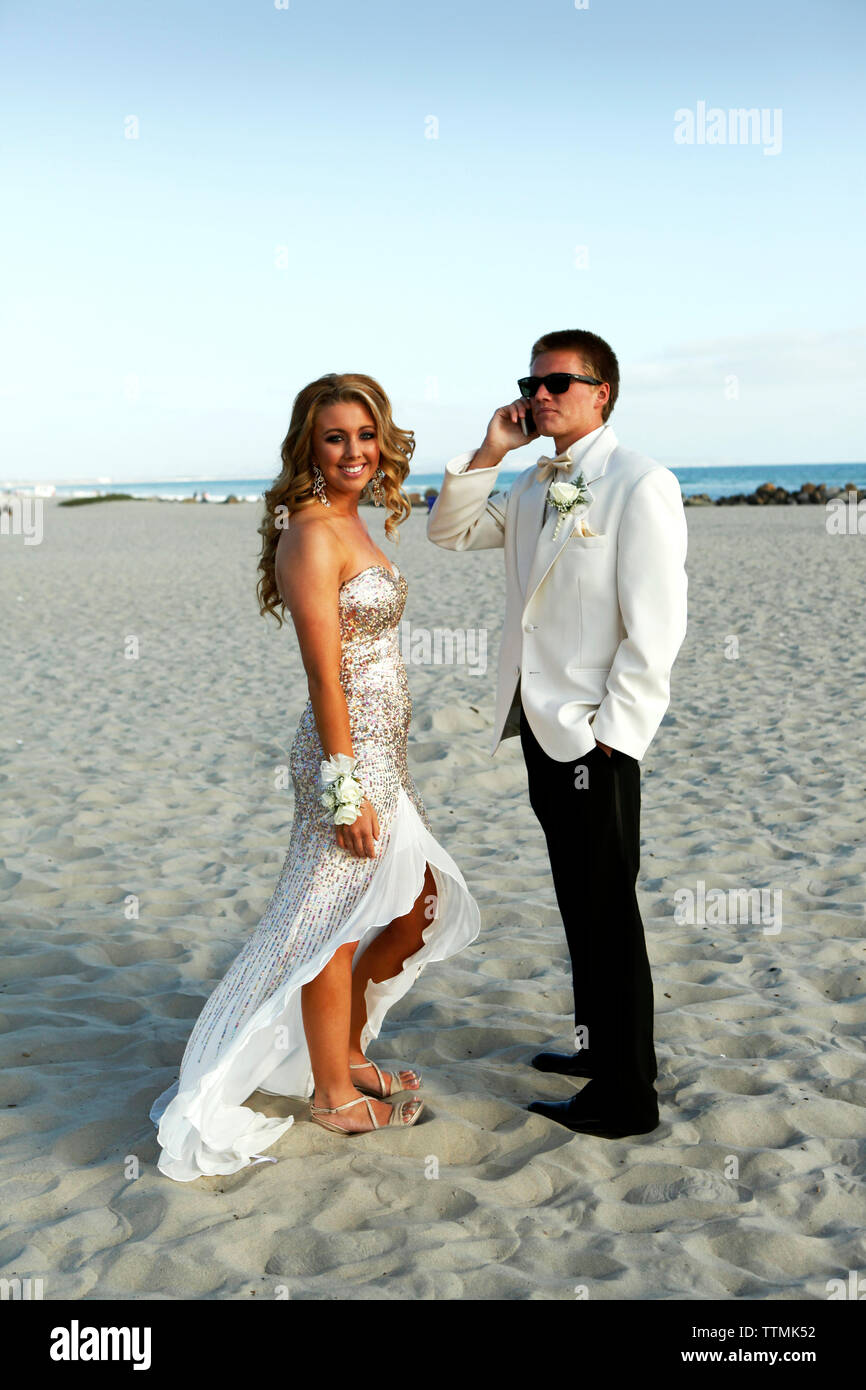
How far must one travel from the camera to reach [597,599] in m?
3.45

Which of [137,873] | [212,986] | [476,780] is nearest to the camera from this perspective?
[212,986]

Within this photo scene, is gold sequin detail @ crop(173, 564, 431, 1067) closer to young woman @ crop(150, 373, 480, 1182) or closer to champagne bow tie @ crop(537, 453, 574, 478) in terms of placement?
young woman @ crop(150, 373, 480, 1182)

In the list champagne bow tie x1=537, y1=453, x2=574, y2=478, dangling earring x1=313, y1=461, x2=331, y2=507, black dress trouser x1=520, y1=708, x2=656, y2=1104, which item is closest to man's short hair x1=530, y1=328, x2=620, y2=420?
champagne bow tie x1=537, y1=453, x2=574, y2=478

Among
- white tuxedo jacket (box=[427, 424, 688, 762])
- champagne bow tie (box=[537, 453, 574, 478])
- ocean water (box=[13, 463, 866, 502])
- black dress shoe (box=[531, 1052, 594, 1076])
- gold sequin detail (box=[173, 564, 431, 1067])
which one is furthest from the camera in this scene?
ocean water (box=[13, 463, 866, 502])

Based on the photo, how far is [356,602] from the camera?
346cm

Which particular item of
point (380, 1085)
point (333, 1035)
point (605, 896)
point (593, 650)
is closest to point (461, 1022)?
point (380, 1085)

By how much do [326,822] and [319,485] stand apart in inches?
38.8

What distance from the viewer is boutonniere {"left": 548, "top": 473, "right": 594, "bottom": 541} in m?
3.36

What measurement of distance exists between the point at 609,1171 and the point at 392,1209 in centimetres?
64
